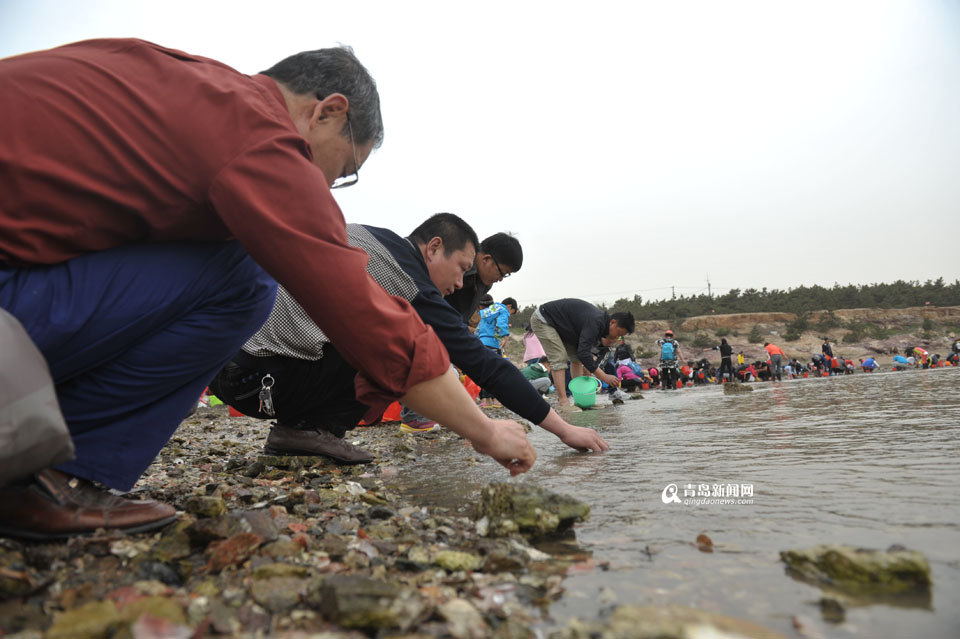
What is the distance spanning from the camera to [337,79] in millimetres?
1418

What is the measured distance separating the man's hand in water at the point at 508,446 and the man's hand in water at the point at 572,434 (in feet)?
2.26

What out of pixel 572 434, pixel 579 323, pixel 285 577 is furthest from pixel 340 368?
pixel 579 323

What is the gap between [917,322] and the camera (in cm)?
3072

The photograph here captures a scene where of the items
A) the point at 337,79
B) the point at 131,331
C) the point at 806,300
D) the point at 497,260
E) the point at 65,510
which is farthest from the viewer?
the point at 806,300

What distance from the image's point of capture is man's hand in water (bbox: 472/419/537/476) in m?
1.51

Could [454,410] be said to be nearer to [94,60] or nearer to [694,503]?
[694,503]

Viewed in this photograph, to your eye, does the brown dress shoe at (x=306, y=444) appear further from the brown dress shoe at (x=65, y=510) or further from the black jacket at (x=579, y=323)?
the black jacket at (x=579, y=323)

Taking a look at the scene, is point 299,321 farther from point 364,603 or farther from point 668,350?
point 668,350

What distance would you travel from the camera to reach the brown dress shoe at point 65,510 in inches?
44.1

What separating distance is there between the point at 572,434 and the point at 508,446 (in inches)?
38.3

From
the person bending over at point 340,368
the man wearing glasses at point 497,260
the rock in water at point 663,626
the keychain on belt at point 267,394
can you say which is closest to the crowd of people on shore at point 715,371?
the man wearing glasses at point 497,260

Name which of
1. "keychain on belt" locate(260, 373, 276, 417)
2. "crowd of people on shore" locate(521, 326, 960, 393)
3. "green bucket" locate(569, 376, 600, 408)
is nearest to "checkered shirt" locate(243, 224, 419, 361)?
"keychain on belt" locate(260, 373, 276, 417)

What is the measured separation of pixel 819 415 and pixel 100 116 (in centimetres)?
414

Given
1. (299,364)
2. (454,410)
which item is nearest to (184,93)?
(454,410)
